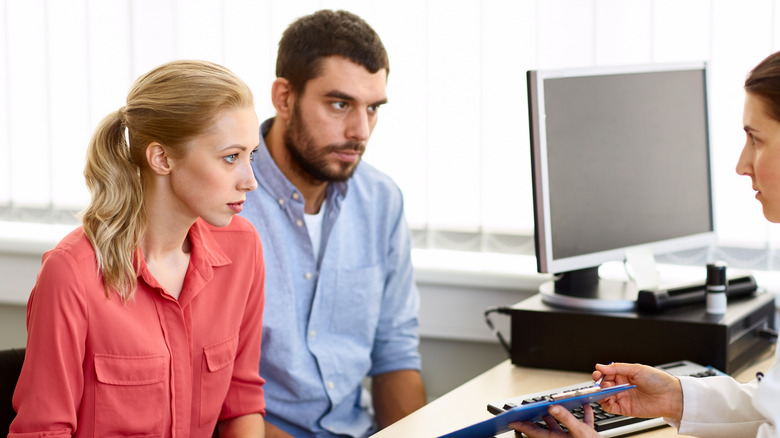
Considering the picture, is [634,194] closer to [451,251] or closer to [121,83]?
[451,251]

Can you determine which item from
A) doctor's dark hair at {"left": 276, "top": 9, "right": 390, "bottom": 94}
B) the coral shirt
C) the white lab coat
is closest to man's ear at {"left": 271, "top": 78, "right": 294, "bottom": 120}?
doctor's dark hair at {"left": 276, "top": 9, "right": 390, "bottom": 94}

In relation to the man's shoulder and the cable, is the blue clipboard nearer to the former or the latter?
the cable

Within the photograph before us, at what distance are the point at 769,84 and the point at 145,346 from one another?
3.07 feet

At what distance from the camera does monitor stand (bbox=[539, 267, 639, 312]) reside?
63.4 inches

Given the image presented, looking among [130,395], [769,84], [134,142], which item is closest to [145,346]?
[130,395]

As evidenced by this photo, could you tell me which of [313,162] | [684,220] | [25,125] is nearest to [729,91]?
[684,220]

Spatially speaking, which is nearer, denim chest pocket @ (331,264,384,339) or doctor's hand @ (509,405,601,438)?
doctor's hand @ (509,405,601,438)

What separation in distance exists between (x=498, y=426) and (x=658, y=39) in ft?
3.74

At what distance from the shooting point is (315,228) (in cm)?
180

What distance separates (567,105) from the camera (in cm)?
157

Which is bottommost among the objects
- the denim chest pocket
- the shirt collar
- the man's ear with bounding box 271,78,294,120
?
the denim chest pocket

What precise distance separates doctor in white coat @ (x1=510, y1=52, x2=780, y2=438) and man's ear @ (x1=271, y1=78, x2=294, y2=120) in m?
0.85

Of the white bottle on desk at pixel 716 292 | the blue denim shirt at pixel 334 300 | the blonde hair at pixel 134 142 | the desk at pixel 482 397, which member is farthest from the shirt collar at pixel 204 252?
the white bottle on desk at pixel 716 292

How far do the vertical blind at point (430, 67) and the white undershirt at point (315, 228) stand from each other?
0.44 meters
